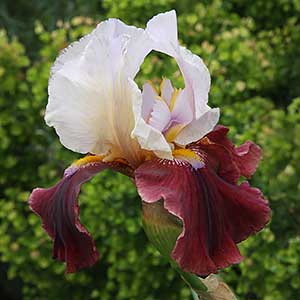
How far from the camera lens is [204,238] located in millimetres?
1067

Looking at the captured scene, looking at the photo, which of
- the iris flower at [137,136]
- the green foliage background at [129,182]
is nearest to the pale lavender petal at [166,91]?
the iris flower at [137,136]

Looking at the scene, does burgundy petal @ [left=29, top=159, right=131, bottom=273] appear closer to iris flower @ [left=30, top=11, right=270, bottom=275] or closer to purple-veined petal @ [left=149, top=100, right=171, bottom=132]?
iris flower @ [left=30, top=11, right=270, bottom=275]

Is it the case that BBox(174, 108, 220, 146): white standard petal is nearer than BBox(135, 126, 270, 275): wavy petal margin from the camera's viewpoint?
No

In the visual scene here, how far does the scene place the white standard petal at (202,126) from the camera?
1.18 meters

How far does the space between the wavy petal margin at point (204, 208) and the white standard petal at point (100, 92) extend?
0.09m

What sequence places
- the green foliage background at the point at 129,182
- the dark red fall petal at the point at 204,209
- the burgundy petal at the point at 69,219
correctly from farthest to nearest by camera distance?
the green foliage background at the point at 129,182 < the burgundy petal at the point at 69,219 < the dark red fall petal at the point at 204,209

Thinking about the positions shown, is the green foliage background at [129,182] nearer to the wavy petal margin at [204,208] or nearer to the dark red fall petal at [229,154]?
the dark red fall petal at [229,154]

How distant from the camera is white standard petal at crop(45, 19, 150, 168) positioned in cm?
117

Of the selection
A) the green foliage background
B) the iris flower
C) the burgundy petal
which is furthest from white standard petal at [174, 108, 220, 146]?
the green foliage background

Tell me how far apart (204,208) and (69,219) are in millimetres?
214

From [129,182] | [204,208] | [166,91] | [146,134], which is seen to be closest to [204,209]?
[204,208]

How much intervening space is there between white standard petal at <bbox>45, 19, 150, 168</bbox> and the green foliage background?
4.02 feet

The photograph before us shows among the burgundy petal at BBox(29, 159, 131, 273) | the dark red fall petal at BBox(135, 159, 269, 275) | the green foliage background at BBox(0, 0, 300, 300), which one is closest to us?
the dark red fall petal at BBox(135, 159, 269, 275)

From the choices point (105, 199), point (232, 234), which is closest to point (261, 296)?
point (105, 199)
